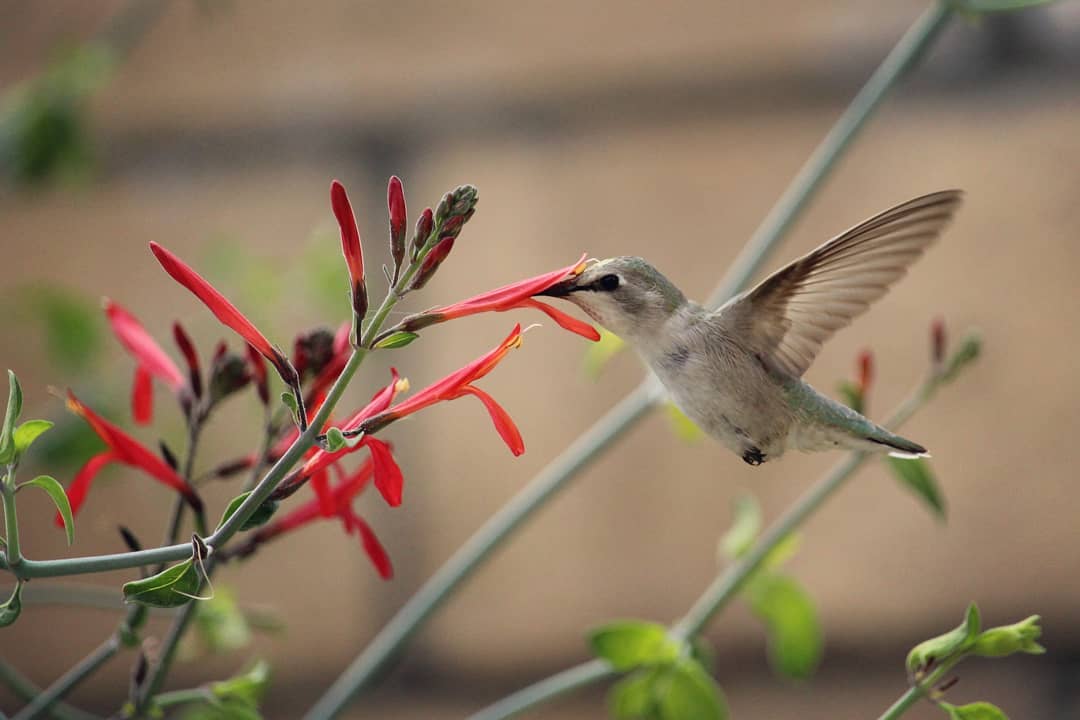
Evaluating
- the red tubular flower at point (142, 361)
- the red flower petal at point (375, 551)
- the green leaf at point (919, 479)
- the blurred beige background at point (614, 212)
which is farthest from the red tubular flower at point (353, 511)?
the blurred beige background at point (614, 212)

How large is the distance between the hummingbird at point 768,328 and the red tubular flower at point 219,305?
157 millimetres

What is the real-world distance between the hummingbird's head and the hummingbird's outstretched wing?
5 cm

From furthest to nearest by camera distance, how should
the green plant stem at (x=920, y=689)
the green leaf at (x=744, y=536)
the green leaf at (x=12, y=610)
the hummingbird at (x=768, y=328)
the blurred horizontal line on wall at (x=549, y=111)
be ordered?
1. the blurred horizontal line on wall at (x=549, y=111)
2. the green leaf at (x=744, y=536)
3. the hummingbird at (x=768, y=328)
4. the green plant stem at (x=920, y=689)
5. the green leaf at (x=12, y=610)

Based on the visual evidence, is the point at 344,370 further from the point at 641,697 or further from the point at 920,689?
the point at 641,697

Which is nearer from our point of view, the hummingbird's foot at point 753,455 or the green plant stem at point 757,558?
the hummingbird's foot at point 753,455

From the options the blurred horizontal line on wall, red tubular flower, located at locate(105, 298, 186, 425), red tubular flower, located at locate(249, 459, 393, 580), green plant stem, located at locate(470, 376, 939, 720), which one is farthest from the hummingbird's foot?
the blurred horizontal line on wall

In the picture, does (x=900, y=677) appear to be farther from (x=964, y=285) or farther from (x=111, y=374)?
(x=111, y=374)

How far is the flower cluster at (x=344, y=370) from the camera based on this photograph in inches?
18.7

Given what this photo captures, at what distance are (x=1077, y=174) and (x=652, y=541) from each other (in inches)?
25.3

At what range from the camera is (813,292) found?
690mm

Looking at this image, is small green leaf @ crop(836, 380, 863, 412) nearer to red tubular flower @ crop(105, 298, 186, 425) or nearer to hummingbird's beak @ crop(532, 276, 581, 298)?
hummingbird's beak @ crop(532, 276, 581, 298)

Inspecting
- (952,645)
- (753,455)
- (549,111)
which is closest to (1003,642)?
(952,645)

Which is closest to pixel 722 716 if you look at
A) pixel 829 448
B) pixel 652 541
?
pixel 829 448

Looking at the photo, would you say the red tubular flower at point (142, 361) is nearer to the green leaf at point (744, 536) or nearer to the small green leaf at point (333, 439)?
the small green leaf at point (333, 439)
